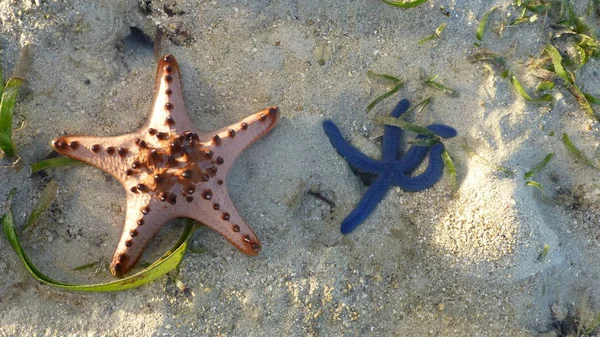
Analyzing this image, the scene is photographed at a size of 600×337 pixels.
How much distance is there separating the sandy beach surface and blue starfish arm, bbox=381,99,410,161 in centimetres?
12

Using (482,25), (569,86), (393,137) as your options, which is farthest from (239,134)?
(569,86)

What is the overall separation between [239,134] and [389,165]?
135 centimetres

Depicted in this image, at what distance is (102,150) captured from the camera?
381 cm

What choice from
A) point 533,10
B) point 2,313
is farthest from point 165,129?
point 533,10

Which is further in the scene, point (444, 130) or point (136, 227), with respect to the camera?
point (444, 130)

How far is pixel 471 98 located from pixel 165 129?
275 cm

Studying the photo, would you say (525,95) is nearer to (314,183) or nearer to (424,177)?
(424,177)

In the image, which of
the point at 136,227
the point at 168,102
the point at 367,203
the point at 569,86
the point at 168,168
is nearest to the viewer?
the point at 168,168

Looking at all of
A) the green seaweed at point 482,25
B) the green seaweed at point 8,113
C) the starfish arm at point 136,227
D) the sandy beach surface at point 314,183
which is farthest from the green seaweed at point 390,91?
the green seaweed at point 8,113

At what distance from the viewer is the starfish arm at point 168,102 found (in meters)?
3.88

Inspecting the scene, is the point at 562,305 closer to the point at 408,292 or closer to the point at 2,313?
the point at 408,292

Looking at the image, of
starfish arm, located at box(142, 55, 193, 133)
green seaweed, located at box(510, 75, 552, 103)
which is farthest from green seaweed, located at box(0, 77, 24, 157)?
green seaweed, located at box(510, 75, 552, 103)

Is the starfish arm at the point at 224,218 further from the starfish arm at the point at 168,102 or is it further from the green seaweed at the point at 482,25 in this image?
the green seaweed at the point at 482,25

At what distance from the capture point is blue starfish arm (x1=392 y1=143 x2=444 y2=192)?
13.7 ft
